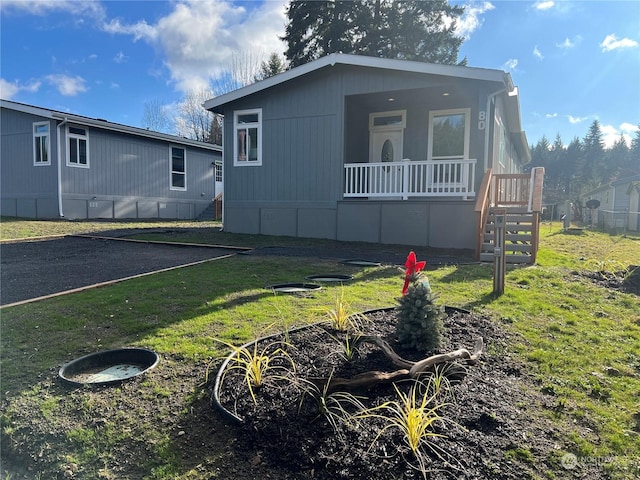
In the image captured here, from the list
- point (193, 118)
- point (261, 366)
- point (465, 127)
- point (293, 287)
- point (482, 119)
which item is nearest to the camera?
point (261, 366)

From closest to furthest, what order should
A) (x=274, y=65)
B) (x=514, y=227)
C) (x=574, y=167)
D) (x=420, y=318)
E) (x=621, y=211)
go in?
(x=420, y=318) → (x=514, y=227) → (x=621, y=211) → (x=274, y=65) → (x=574, y=167)

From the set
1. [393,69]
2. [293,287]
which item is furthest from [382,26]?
[293,287]

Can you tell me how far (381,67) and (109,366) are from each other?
8.83m

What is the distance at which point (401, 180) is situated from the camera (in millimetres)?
9703

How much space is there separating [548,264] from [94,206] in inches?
627

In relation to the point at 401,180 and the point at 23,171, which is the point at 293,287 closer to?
the point at 401,180

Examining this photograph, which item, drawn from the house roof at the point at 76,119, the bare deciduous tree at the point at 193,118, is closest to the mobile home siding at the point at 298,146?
the house roof at the point at 76,119

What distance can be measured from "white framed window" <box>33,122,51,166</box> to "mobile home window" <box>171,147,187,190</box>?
5571 millimetres

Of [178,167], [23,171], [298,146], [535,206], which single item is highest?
[178,167]

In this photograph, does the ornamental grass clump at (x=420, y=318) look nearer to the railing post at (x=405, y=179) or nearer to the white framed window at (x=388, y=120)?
the railing post at (x=405, y=179)

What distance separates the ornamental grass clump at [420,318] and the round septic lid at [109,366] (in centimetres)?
181

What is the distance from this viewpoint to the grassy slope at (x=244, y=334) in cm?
214

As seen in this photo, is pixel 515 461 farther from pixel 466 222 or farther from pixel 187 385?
pixel 466 222

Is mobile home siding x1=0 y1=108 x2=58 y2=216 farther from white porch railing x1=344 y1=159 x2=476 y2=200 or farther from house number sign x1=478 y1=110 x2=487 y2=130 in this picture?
house number sign x1=478 y1=110 x2=487 y2=130
